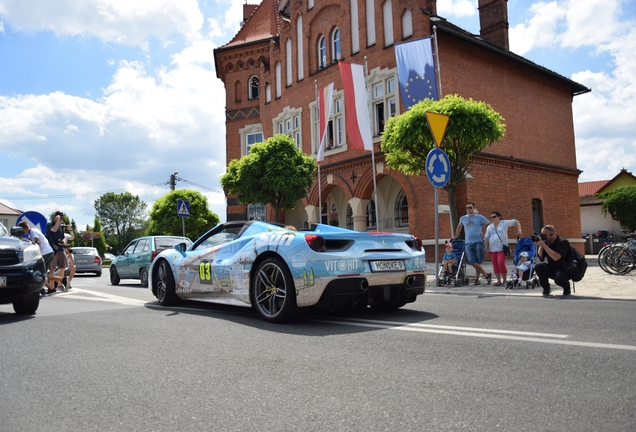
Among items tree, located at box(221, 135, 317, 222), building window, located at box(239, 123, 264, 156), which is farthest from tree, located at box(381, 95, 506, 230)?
building window, located at box(239, 123, 264, 156)

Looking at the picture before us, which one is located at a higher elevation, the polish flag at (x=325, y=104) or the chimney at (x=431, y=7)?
the chimney at (x=431, y=7)

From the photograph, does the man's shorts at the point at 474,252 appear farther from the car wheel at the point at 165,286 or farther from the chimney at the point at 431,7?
the chimney at the point at 431,7

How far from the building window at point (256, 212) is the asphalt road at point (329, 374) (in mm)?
26298

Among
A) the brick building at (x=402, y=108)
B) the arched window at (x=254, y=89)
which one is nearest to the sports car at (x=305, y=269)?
the brick building at (x=402, y=108)

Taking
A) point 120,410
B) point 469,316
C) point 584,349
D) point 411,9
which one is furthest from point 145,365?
point 411,9

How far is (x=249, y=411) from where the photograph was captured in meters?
2.96

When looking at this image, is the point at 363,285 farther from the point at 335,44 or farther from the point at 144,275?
the point at 335,44

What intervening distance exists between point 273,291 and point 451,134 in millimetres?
9390

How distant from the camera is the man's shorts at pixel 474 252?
11422mm

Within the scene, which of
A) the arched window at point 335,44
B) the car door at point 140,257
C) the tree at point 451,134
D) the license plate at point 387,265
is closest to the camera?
the license plate at point 387,265

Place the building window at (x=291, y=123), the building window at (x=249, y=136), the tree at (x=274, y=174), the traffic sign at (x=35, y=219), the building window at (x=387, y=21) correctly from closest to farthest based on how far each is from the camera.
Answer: the traffic sign at (x=35, y=219) < the tree at (x=274, y=174) < the building window at (x=387, y=21) < the building window at (x=291, y=123) < the building window at (x=249, y=136)

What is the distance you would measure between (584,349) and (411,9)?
20.4m

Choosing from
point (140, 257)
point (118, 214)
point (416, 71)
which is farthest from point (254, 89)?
point (118, 214)

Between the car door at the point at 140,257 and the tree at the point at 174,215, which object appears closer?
the car door at the point at 140,257
